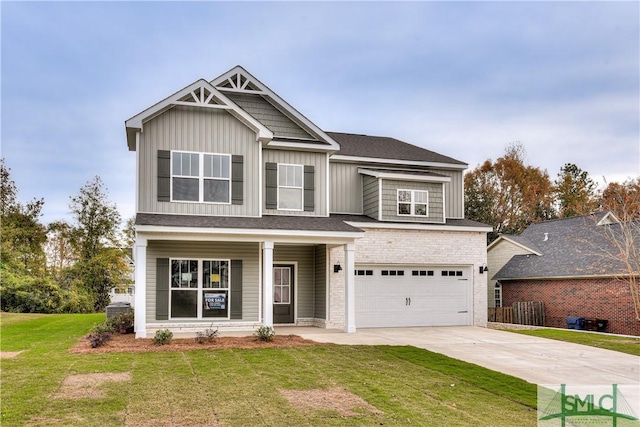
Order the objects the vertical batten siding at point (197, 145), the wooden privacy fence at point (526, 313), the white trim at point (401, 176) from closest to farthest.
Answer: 1. the vertical batten siding at point (197, 145)
2. the white trim at point (401, 176)
3. the wooden privacy fence at point (526, 313)

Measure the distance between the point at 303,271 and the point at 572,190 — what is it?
34349mm

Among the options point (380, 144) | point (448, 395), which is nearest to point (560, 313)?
point (380, 144)

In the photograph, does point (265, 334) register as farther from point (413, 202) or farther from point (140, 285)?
point (413, 202)

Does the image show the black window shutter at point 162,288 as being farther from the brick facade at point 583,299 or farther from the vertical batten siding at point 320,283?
the brick facade at point 583,299

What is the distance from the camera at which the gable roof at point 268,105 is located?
67.2 feet

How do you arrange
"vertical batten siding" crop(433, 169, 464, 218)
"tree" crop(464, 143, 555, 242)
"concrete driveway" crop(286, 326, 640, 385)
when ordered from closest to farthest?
"concrete driveway" crop(286, 326, 640, 385)
"vertical batten siding" crop(433, 169, 464, 218)
"tree" crop(464, 143, 555, 242)

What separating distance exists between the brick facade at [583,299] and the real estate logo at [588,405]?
1178 cm

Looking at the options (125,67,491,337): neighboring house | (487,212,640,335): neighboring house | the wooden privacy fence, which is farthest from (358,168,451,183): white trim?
the wooden privacy fence

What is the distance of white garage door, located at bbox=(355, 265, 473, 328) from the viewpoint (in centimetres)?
2164

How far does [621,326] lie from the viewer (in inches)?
880

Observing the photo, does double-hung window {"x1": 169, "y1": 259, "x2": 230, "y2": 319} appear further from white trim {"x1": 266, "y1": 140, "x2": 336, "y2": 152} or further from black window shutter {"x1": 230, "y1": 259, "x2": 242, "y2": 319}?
white trim {"x1": 266, "y1": 140, "x2": 336, "y2": 152}

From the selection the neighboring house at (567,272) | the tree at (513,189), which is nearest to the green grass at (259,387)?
the neighboring house at (567,272)

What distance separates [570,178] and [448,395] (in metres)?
42.9

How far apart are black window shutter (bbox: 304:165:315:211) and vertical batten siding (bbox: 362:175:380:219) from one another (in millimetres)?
2901
